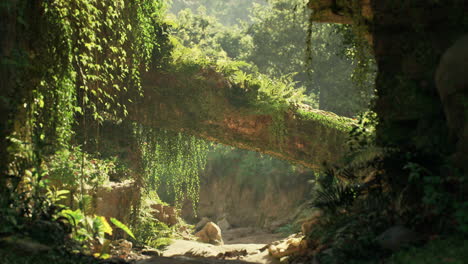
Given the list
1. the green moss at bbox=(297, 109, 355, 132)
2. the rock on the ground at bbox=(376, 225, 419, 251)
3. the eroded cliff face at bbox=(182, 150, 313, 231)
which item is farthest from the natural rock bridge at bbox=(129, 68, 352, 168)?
the eroded cliff face at bbox=(182, 150, 313, 231)

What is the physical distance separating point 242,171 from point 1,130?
2044cm

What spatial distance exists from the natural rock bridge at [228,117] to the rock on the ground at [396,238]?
6.97 m

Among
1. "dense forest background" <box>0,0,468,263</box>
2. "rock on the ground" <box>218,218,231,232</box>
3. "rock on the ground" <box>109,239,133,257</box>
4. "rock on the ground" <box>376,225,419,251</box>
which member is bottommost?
"rock on the ground" <box>218,218,231,232</box>

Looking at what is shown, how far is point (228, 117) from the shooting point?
12.4 metres

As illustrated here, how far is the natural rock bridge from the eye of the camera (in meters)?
12.4

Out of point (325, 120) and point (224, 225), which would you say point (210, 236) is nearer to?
point (325, 120)

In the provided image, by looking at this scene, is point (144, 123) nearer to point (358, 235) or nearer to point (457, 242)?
point (358, 235)

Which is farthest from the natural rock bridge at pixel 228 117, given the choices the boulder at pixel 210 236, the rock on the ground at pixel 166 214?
the boulder at pixel 210 236

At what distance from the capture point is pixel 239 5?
60500mm

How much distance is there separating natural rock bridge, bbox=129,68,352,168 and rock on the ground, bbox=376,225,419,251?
6.97 m

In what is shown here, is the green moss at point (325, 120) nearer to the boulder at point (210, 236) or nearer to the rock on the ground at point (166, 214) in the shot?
the rock on the ground at point (166, 214)

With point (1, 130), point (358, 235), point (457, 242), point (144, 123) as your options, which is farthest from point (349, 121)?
point (1, 130)

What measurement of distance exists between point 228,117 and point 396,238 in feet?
24.9

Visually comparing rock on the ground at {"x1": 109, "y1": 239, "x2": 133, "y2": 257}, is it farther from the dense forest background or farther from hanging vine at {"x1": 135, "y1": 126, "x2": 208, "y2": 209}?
hanging vine at {"x1": 135, "y1": 126, "x2": 208, "y2": 209}
